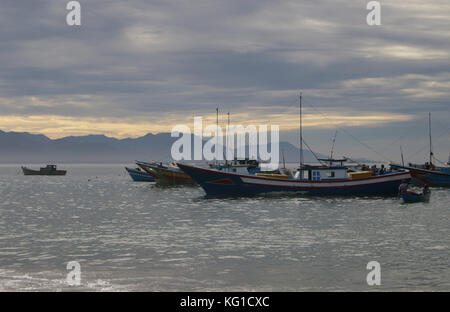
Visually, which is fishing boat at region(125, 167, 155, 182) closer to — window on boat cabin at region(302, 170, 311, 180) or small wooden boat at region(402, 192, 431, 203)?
window on boat cabin at region(302, 170, 311, 180)

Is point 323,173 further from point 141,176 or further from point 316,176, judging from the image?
point 141,176

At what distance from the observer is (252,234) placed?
2958 cm

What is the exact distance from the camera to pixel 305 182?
56344mm

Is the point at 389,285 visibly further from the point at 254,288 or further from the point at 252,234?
the point at 252,234

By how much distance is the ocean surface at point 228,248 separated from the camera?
1756 cm

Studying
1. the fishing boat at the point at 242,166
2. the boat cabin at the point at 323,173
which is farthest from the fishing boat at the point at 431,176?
the boat cabin at the point at 323,173

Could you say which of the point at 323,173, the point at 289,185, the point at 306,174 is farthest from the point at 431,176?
the point at 289,185

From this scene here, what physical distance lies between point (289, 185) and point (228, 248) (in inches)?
1300

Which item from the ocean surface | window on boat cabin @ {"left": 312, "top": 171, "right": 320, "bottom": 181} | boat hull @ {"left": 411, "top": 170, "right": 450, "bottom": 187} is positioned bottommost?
the ocean surface

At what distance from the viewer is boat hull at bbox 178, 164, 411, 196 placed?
56.6 metres

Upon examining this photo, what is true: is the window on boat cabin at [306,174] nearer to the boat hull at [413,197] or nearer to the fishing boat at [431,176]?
the boat hull at [413,197]

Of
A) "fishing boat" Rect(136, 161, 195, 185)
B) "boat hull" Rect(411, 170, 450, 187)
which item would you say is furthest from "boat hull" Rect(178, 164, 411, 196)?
"fishing boat" Rect(136, 161, 195, 185)

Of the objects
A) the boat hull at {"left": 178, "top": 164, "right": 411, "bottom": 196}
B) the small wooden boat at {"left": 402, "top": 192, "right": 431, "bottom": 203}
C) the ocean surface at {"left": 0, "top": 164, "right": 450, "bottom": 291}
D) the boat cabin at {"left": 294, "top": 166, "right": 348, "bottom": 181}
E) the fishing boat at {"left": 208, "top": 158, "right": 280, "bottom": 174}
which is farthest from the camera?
the fishing boat at {"left": 208, "top": 158, "right": 280, "bottom": 174}
